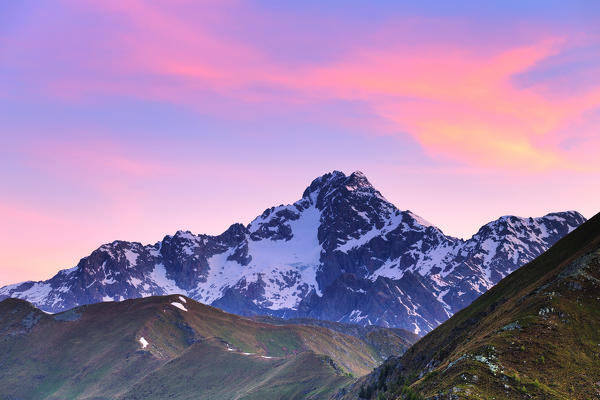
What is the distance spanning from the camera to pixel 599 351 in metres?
Answer: 104

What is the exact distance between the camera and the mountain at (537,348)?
9538 cm

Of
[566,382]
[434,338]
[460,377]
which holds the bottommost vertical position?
[566,382]

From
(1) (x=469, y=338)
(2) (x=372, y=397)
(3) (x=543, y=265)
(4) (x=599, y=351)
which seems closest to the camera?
(4) (x=599, y=351)

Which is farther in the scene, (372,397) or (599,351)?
(372,397)

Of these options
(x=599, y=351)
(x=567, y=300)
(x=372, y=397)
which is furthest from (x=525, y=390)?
(x=372, y=397)

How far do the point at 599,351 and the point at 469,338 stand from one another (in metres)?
30.4

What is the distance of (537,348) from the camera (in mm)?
103812

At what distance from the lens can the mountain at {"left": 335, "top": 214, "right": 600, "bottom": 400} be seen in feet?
313

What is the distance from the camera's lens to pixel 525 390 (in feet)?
307

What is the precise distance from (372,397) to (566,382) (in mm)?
89527

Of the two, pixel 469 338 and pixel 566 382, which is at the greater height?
pixel 469 338

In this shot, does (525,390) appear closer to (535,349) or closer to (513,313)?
(535,349)

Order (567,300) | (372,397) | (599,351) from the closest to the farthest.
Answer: (599,351) < (567,300) < (372,397)

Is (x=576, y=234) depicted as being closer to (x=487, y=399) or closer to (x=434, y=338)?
(x=434, y=338)
